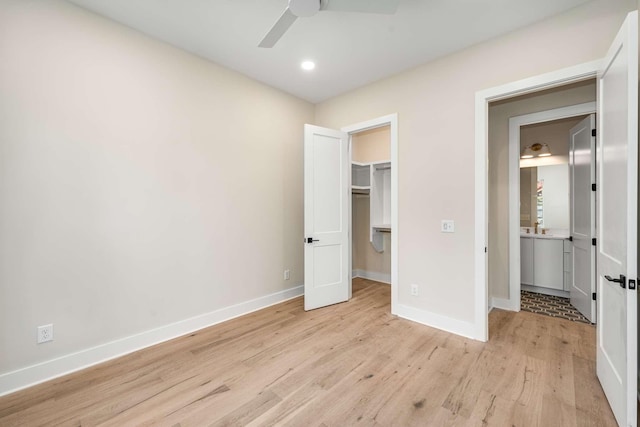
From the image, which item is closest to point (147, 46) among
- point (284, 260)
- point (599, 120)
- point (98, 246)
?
point (98, 246)

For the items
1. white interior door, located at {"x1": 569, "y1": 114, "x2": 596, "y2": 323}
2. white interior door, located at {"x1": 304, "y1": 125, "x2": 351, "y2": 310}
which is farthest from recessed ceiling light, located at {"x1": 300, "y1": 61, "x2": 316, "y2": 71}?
white interior door, located at {"x1": 569, "y1": 114, "x2": 596, "y2": 323}

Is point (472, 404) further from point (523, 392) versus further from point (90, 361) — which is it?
point (90, 361)

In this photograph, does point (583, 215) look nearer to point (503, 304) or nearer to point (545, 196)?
point (503, 304)

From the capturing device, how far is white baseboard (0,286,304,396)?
193cm

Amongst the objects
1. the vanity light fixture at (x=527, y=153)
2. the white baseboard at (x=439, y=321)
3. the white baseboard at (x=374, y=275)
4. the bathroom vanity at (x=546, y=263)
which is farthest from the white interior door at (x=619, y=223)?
the vanity light fixture at (x=527, y=153)

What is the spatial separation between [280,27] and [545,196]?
4938mm

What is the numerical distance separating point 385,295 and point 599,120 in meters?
2.92

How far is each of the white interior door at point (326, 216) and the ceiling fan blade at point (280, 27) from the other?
55.6 inches

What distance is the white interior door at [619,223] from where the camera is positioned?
4.66ft

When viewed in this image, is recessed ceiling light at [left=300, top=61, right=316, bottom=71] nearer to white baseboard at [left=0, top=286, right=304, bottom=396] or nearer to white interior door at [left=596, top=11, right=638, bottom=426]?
white interior door at [left=596, top=11, right=638, bottom=426]

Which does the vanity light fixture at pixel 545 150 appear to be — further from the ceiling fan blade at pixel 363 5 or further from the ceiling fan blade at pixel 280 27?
the ceiling fan blade at pixel 280 27

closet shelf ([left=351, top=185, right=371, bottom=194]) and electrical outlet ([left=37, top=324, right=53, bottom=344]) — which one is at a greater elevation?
closet shelf ([left=351, top=185, right=371, bottom=194])

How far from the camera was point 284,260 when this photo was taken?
148 inches

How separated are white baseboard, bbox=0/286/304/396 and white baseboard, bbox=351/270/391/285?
217 centimetres
